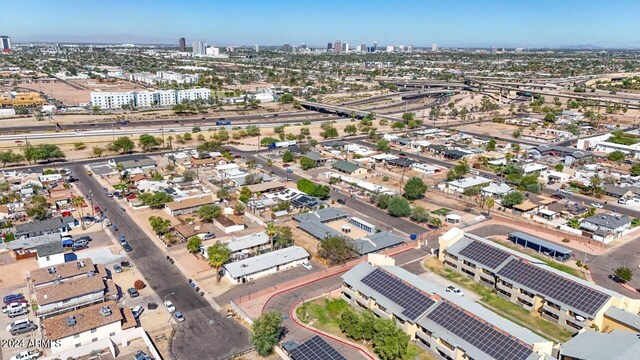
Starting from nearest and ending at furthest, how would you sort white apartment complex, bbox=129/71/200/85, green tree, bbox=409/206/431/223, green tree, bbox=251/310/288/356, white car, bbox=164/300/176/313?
green tree, bbox=251/310/288/356
white car, bbox=164/300/176/313
green tree, bbox=409/206/431/223
white apartment complex, bbox=129/71/200/85

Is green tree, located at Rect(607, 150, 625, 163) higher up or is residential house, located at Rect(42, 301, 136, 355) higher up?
green tree, located at Rect(607, 150, 625, 163)

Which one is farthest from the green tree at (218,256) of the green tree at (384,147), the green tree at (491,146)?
the green tree at (491,146)

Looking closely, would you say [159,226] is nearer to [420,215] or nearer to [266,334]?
[266,334]

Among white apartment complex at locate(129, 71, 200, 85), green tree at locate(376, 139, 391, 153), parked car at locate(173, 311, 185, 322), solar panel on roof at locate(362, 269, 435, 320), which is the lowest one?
parked car at locate(173, 311, 185, 322)

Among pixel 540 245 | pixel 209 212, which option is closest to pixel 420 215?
pixel 540 245

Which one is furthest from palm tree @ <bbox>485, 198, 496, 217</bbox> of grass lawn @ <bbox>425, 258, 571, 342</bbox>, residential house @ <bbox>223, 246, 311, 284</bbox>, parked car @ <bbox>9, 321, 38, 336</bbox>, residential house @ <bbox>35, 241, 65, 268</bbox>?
parked car @ <bbox>9, 321, 38, 336</bbox>

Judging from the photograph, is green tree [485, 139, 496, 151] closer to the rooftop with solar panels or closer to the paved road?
the rooftop with solar panels
